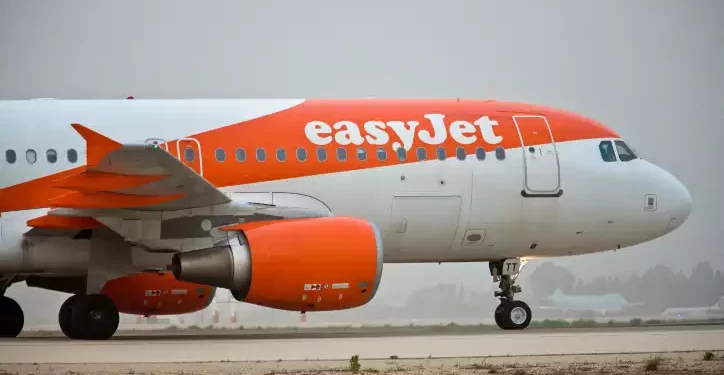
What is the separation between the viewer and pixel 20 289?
26922 millimetres

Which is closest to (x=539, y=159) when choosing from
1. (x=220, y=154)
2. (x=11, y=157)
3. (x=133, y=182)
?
(x=220, y=154)

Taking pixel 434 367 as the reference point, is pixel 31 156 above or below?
above

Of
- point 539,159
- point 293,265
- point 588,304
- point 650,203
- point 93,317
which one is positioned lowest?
point 93,317

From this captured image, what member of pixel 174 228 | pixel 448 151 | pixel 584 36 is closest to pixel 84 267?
pixel 174 228

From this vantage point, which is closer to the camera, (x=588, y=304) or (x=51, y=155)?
(x=51, y=155)

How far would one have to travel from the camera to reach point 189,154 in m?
21.4

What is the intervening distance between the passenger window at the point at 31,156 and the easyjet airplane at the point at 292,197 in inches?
2.0

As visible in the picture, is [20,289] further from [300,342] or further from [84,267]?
[300,342]

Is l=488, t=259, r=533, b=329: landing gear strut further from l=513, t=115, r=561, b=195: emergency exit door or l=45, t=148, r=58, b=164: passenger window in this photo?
l=45, t=148, r=58, b=164: passenger window

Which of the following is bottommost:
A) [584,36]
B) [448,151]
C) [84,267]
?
[84,267]

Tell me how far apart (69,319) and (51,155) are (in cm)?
270

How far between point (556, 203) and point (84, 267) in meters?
8.17

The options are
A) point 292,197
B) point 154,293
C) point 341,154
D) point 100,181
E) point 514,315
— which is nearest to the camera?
point 100,181

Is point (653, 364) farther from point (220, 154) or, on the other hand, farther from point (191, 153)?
point (191, 153)
